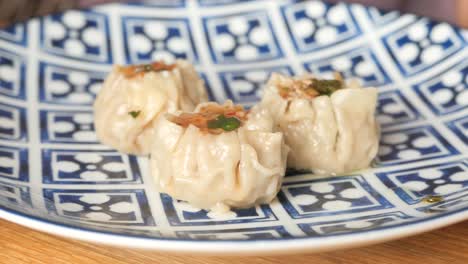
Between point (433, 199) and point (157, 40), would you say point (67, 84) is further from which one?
point (433, 199)

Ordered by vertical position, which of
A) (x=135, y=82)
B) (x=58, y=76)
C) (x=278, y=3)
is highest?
(x=278, y=3)

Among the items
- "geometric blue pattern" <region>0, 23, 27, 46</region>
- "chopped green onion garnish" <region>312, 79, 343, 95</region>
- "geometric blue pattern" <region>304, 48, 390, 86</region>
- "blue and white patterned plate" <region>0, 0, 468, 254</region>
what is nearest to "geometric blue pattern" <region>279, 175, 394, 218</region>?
"blue and white patterned plate" <region>0, 0, 468, 254</region>

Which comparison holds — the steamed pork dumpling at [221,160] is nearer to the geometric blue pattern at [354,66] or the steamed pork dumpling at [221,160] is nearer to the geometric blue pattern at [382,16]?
the geometric blue pattern at [354,66]

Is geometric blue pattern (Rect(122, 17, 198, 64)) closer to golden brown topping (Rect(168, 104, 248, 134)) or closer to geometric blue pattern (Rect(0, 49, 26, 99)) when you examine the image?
geometric blue pattern (Rect(0, 49, 26, 99))

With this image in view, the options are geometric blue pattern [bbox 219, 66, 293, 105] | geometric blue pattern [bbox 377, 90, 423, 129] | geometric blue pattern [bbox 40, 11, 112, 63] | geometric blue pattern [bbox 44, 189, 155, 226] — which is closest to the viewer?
geometric blue pattern [bbox 44, 189, 155, 226]

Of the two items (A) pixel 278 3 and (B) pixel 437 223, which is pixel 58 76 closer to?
(A) pixel 278 3

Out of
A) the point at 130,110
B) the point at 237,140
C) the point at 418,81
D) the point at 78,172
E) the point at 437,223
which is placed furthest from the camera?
the point at 418,81

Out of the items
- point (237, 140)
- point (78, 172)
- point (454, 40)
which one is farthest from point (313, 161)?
point (454, 40)
